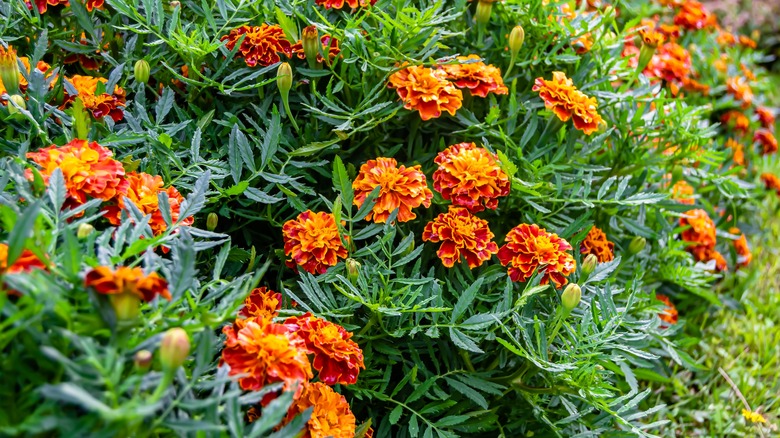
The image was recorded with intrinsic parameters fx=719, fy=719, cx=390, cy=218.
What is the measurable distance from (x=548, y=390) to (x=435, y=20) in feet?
2.20

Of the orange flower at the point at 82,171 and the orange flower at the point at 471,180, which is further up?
the orange flower at the point at 82,171

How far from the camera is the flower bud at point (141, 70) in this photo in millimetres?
1254

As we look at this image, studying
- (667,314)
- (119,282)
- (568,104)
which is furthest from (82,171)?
(667,314)

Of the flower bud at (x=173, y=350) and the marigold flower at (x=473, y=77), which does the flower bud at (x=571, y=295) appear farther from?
the flower bud at (x=173, y=350)

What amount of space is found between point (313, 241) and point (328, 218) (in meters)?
0.05

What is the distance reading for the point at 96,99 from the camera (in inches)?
49.1

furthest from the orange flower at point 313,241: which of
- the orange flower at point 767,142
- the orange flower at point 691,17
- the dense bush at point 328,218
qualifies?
the orange flower at point 767,142

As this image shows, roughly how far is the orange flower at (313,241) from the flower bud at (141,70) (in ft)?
1.21

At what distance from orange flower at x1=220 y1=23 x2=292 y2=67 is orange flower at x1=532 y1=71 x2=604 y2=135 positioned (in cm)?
48

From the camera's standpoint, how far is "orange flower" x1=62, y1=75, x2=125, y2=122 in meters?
1.25

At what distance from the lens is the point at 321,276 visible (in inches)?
46.6

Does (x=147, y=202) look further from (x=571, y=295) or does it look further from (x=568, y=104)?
(x=568, y=104)

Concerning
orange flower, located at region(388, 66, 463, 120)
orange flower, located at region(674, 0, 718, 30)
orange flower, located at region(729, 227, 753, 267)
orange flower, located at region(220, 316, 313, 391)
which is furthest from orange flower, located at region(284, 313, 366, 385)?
orange flower, located at region(674, 0, 718, 30)

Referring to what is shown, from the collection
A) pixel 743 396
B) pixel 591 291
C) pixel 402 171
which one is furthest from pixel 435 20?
pixel 743 396
